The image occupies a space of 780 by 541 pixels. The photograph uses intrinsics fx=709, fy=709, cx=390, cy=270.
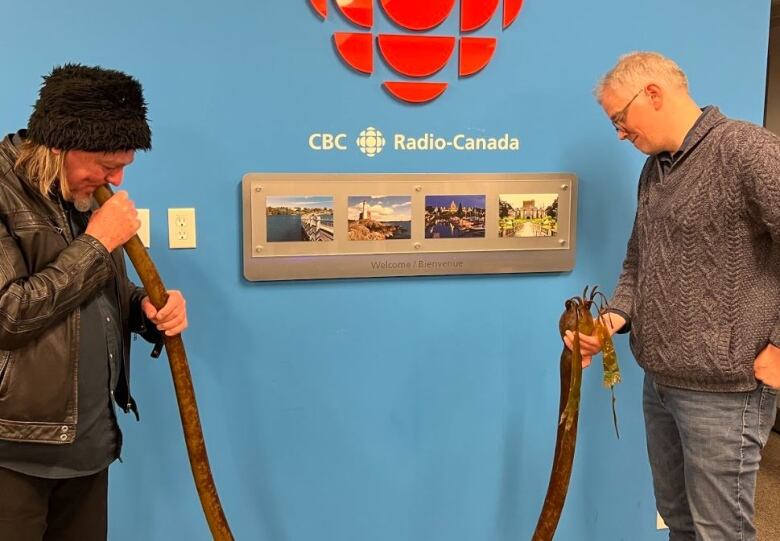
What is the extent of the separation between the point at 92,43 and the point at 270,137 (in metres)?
0.44

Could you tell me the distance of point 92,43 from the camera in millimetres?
1587

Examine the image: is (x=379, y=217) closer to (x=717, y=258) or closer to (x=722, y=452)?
(x=717, y=258)

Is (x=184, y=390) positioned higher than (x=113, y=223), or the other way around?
(x=113, y=223)

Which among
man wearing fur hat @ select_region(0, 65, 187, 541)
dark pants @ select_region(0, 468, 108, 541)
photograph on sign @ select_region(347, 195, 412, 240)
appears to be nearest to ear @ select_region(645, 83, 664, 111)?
photograph on sign @ select_region(347, 195, 412, 240)

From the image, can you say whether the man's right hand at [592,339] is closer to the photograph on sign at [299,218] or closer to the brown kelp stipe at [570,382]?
the brown kelp stipe at [570,382]

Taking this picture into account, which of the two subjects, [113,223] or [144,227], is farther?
[144,227]

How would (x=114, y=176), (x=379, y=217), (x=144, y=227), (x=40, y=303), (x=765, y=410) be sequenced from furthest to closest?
(x=379, y=217) < (x=144, y=227) < (x=765, y=410) < (x=114, y=176) < (x=40, y=303)

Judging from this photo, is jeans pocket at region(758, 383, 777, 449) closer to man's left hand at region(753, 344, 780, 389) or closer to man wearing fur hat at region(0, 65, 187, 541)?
man's left hand at region(753, 344, 780, 389)

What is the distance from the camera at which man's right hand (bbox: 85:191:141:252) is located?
1206 millimetres

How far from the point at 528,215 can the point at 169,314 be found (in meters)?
0.96

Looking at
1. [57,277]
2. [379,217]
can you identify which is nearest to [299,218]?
[379,217]

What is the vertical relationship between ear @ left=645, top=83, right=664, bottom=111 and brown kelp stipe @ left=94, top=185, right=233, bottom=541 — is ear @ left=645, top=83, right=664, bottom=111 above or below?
above

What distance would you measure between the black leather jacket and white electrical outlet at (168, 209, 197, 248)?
45 cm

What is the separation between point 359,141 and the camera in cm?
175
